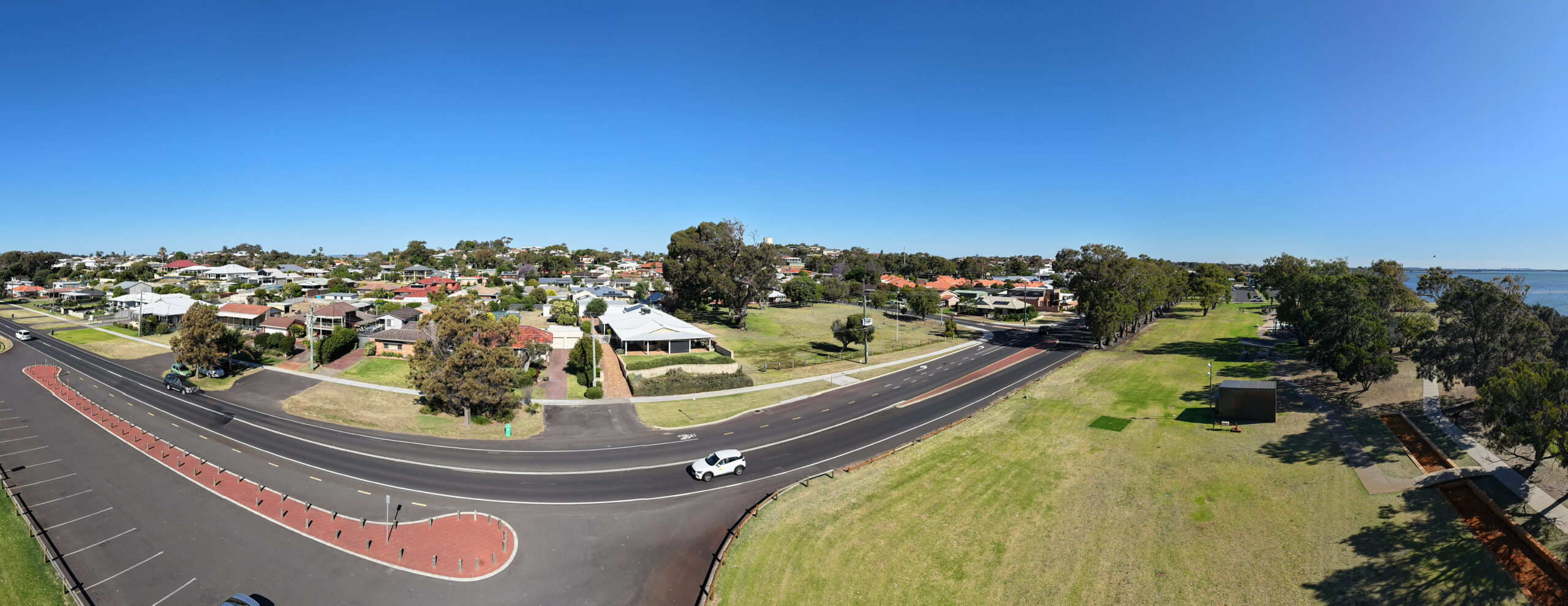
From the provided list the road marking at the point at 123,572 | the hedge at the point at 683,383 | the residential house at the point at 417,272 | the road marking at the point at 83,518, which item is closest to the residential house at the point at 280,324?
the hedge at the point at 683,383

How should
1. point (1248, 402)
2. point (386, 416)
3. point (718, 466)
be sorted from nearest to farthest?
point (718, 466) → point (1248, 402) → point (386, 416)

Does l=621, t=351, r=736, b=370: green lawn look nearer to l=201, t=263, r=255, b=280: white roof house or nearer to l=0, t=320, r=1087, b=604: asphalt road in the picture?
l=0, t=320, r=1087, b=604: asphalt road

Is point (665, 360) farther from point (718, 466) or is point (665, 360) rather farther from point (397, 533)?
point (397, 533)

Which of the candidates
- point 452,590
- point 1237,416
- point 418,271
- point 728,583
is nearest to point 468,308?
point 452,590

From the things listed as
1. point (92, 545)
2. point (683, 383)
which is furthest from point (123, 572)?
point (683, 383)

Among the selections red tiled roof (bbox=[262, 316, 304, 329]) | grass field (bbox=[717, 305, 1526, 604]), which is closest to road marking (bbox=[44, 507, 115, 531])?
grass field (bbox=[717, 305, 1526, 604])

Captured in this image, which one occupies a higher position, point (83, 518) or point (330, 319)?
point (330, 319)
